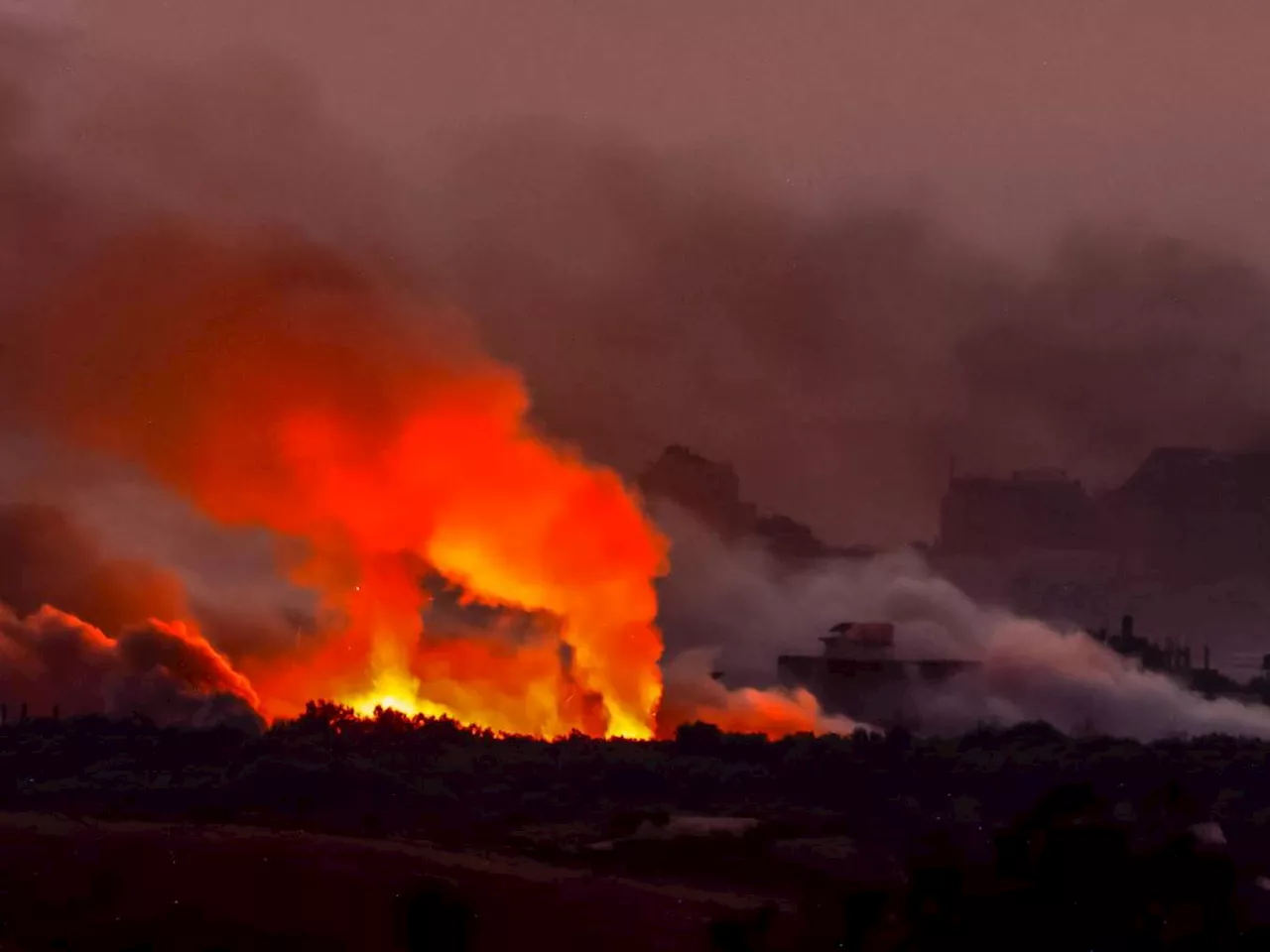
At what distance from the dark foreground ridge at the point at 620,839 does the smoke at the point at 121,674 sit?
18.7 ft

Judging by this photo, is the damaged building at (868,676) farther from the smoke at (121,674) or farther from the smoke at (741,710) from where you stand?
the smoke at (121,674)

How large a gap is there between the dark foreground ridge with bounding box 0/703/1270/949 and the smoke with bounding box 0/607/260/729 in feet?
18.7

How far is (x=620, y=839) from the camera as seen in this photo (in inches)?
2223

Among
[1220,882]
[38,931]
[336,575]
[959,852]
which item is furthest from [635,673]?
[1220,882]

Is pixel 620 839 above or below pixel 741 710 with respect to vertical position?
below

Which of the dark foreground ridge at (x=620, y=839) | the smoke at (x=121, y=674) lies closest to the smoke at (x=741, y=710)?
the dark foreground ridge at (x=620, y=839)

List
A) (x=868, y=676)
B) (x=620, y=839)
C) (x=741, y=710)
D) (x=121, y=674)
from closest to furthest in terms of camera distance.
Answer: (x=620, y=839), (x=121, y=674), (x=741, y=710), (x=868, y=676)

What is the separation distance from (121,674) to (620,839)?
35.6m

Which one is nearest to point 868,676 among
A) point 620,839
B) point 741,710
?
point 741,710

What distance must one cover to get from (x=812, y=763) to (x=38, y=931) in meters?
33.0

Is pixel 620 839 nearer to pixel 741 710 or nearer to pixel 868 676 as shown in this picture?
pixel 741 710

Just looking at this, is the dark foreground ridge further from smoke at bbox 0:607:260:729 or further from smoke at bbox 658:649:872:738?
smoke at bbox 658:649:872:738

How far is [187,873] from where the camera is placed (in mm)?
49250

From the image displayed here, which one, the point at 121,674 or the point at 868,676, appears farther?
the point at 868,676
